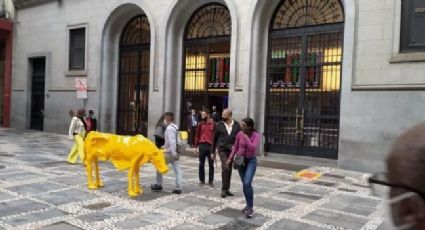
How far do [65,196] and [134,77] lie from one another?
12.7m

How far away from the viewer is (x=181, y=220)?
23.0 ft

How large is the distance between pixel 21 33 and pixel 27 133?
20.9 feet

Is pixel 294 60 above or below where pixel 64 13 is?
below

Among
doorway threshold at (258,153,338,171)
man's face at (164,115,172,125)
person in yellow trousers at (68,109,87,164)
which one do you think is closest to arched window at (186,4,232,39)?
doorway threshold at (258,153,338,171)

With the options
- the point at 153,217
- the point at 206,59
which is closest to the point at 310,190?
the point at 153,217

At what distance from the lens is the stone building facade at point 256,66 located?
12469mm

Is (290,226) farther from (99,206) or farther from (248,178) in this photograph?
(99,206)

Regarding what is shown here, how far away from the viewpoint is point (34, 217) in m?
6.90

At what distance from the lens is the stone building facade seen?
12.5m

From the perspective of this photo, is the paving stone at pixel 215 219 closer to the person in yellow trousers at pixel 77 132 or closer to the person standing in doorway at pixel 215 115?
the person in yellow trousers at pixel 77 132

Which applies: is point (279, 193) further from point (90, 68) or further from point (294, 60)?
point (90, 68)

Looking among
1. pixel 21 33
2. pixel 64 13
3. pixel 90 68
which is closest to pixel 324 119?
pixel 90 68

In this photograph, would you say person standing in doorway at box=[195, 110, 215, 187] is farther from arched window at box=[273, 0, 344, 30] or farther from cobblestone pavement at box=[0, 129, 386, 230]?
arched window at box=[273, 0, 344, 30]

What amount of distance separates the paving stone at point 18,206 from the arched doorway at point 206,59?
10.1 meters
